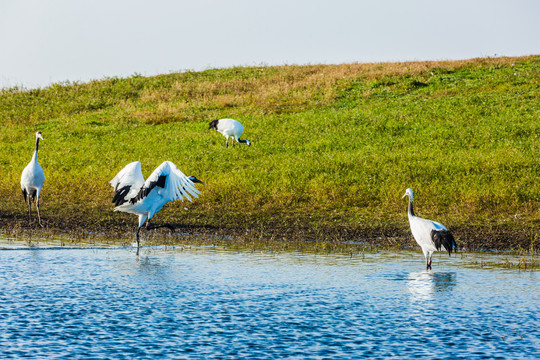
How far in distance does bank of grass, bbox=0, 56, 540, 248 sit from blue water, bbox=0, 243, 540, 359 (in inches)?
147

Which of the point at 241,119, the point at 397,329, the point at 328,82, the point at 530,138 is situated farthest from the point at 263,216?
the point at 328,82

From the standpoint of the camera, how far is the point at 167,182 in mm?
13641

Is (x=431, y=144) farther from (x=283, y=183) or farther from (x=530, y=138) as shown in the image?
(x=283, y=183)

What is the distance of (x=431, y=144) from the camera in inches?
928

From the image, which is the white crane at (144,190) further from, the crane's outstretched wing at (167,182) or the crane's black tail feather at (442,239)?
the crane's black tail feather at (442,239)

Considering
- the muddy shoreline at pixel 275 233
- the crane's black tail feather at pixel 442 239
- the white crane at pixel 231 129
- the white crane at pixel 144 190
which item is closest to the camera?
the crane's black tail feather at pixel 442 239

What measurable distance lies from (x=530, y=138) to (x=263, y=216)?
11341 mm

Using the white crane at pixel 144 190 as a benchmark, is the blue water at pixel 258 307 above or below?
below

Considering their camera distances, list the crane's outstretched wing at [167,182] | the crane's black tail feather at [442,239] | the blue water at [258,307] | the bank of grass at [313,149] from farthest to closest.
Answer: the bank of grass at [313,149] → the crane's outstretched wing at [167,182] → the crane's black tail feather at [442,239] → the blue water at [258,307]

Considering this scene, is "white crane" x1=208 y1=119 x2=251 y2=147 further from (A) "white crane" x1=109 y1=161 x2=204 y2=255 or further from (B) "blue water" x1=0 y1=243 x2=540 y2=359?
→ (B) "blue water" x1=0 y1=243 x2=540 y2=359

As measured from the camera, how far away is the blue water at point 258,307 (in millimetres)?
7281

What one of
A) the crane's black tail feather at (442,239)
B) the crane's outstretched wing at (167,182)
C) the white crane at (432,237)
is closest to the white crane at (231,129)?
the crane's outstretched wing at (167,182)

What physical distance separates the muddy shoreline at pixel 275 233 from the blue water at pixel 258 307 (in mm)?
2080

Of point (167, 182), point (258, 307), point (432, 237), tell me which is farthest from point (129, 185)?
point (432, 237)
